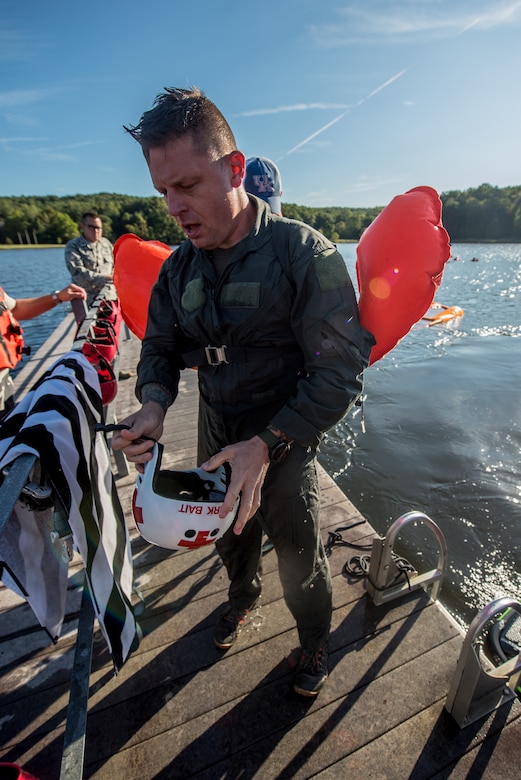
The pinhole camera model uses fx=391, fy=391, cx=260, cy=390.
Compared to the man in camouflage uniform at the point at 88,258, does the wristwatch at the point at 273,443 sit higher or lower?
lower

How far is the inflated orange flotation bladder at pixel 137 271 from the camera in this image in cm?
298

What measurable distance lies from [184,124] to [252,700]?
9.21 feet

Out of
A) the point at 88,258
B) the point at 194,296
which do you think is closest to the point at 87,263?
the point at 88,258

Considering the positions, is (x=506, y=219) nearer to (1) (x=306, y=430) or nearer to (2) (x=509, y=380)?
(2) (x=509, y=380)

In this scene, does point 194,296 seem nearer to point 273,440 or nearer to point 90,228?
point 273,440

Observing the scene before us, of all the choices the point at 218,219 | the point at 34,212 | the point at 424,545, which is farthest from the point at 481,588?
the point at 34,212

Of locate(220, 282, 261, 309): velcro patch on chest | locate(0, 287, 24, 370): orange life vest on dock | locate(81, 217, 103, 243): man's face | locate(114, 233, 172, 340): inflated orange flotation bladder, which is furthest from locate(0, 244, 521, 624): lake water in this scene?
locate(81, 217, 103, 243): man's face

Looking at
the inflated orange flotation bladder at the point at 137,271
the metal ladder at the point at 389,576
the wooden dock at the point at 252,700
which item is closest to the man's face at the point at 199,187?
the inflated orange flotation bladder at the point at 137,271

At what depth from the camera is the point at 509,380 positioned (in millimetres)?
10039

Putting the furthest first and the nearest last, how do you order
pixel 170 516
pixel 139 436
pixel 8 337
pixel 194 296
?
pixel 8 337 → pixel 194 296 → pixel 139 436 → pixel 170 516

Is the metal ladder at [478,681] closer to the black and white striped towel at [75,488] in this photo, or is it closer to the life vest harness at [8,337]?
the black and white striped towel at [75,488]

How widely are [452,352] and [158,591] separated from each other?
12573mm

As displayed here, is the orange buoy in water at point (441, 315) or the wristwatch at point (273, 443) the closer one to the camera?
the wristwatch at point (273, 443)

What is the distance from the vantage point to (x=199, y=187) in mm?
1546
